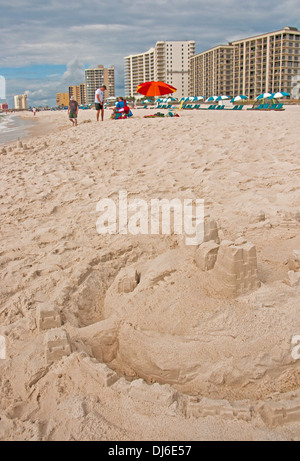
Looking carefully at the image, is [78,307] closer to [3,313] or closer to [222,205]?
[3,313]

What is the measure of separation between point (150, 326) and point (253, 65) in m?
71.9

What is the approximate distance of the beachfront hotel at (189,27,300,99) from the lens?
198ft

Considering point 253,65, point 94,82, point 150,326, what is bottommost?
point 150,326

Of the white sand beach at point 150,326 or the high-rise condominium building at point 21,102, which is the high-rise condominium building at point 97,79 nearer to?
the high-rise condominium building at point 21,102

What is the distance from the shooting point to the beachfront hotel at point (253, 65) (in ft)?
198

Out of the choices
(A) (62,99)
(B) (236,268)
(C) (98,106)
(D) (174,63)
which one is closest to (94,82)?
(A) (62,99)

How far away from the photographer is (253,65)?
65312mm

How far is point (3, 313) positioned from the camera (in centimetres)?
296

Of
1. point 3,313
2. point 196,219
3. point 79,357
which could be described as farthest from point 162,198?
point 79,357

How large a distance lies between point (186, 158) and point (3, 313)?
4.62 meters

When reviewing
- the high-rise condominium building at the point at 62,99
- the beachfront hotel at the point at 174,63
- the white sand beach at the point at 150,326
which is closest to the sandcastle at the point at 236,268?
the white sand beach at the point at 150,326

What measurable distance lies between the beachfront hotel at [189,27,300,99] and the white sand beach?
5934 centimetres

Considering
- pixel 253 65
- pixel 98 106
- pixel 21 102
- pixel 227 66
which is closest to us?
pixel 98 106

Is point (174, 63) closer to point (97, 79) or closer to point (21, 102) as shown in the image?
point (97, 79)
